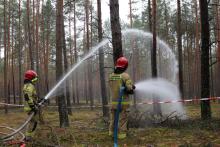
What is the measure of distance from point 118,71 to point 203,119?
5.04 meters

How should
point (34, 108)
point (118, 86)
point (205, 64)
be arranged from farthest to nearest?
1. point (205, 64)
2. point (34, 108)
3. point (118, 86)

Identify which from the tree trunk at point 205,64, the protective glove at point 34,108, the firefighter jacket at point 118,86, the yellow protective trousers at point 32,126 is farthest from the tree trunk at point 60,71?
the firefighter jacket at point 118,86

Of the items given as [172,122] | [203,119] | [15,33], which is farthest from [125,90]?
[15,33]

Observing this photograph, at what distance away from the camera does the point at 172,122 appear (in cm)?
1099

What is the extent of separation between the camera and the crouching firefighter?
7.43m

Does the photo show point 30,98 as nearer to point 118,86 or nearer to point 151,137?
point 118,86

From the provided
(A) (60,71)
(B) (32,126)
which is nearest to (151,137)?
(B) (32,126)

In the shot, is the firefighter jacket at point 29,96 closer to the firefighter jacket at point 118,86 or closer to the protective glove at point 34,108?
the protective glove at point 34,108

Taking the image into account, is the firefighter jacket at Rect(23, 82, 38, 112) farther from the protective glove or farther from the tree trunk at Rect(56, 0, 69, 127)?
the tree trunk at Rect(56, 0, 69, 127)

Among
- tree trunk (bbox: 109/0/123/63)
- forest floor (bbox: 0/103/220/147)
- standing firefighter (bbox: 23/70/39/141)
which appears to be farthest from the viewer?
tree trunk (bbox: 109/0/123/63)

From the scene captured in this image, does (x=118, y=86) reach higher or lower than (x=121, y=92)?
higher

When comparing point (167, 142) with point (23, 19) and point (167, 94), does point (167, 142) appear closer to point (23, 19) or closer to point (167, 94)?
point (167, 94)

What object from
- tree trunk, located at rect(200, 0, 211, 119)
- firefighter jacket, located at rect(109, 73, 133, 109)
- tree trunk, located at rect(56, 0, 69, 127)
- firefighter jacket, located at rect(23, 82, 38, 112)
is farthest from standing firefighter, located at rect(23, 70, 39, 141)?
tree trunk, located at rect(200, 0, 211, 119)

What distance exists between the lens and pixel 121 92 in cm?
734
